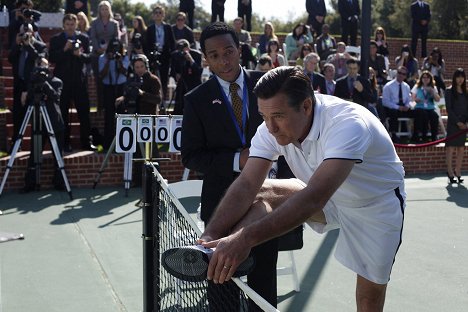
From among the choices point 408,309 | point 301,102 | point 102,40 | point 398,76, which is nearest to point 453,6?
point 398,76

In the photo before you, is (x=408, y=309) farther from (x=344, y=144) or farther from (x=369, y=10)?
(x=369, y=10)

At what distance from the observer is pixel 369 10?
10.7 meters

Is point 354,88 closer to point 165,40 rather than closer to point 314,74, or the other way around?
point 314,74

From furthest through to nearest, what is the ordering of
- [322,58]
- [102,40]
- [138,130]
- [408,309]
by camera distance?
1. [322,58]
2. [102,40]
3. [138,130]
4. [408,309]

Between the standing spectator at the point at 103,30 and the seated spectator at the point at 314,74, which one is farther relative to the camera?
the standing spectator at the point at 103,30

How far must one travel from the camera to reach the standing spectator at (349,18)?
20062 mm

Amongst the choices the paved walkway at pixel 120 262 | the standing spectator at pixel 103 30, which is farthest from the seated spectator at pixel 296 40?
the paved walkway at pixel 120 262

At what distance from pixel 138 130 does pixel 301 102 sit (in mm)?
5988

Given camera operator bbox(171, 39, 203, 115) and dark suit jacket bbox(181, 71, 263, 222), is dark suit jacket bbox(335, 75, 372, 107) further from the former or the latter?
dark suit jacket bbox(181, 71, 263, 222)

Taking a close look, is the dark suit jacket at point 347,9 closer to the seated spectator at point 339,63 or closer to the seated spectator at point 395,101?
the seated spectator at point 339,63

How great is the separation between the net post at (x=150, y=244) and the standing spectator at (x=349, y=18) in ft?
54.7

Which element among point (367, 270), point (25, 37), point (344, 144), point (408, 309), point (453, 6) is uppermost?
point (453, 6)

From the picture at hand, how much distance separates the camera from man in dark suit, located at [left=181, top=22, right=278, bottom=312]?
455cm

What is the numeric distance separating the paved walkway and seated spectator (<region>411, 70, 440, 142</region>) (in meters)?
4.84
